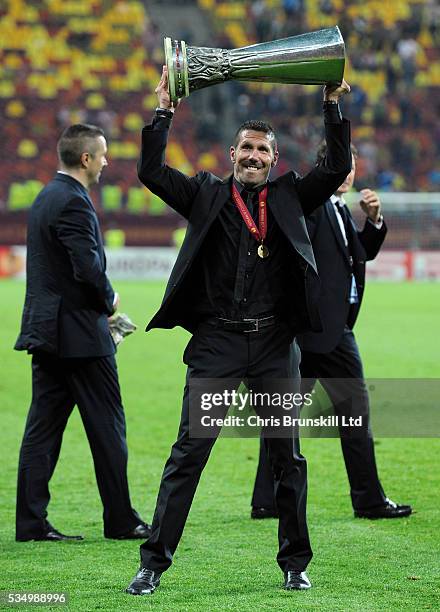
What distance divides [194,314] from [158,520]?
86 centimetres

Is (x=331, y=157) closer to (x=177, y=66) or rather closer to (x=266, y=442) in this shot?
(x=177, y=66)

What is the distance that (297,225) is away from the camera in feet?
16.1

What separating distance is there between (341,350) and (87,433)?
4.81 feet

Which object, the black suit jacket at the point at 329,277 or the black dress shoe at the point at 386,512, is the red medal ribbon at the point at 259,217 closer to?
the black suit jacket at the point at 329,277

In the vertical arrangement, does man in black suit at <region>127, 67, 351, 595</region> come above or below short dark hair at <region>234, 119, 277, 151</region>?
below

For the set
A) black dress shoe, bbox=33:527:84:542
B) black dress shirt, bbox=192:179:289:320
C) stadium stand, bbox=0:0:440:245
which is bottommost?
black dress shoe, bbox=33:527:84:542

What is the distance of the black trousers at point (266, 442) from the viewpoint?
4.82 m

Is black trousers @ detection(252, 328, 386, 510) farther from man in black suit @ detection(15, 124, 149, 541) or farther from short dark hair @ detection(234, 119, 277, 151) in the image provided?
short dark hair @ detection(234, 119, 277, 151)

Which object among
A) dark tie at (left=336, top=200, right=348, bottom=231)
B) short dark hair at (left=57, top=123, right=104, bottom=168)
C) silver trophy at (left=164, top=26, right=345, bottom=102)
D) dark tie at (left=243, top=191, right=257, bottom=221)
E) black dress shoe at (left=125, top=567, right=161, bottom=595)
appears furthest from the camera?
dark tie at (left=336, top=200, right=348, bottom=231)

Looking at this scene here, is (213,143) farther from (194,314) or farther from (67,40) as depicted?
Result: (194,314)

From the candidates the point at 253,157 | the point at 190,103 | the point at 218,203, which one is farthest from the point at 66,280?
the point at 190,103

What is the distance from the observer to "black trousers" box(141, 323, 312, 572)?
482 cm

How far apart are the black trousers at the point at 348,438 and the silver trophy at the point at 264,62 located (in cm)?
227

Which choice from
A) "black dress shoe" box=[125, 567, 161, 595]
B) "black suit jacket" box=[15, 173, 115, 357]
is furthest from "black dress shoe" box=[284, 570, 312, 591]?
"black suit jacket" box=[15, 173, 115, 357]
